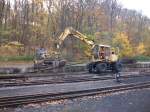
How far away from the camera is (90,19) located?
74.2m

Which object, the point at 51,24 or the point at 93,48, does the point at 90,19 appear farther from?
the point at 93,48

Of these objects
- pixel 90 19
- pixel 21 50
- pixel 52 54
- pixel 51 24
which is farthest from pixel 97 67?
pixel 90 19

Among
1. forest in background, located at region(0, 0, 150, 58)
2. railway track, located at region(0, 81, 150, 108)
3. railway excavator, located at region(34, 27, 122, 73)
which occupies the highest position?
forest in background, located at region(0, 0, 150, 58)

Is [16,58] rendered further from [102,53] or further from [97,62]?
[102,53]

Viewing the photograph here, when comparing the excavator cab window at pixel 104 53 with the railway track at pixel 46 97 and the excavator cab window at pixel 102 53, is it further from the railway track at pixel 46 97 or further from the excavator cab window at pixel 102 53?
the railway track at pixel 46 97

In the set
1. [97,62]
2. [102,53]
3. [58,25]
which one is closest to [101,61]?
[97,62]

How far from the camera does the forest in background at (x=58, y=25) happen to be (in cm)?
6012

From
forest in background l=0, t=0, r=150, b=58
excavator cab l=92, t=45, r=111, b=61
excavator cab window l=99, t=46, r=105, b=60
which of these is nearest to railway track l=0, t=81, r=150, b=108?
excavator cab l=92, t=45, r=111, b=61

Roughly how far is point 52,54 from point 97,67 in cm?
586

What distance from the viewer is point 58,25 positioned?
6869cm

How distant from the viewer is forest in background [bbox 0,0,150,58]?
197 ft

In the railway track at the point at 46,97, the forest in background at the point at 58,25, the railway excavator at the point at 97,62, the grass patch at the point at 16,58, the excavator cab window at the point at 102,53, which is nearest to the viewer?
the railway track at the point at 46,97

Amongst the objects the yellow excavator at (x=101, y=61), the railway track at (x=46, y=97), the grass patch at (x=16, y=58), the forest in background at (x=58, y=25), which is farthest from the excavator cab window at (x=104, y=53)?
the railway track at (x=46, y=97)

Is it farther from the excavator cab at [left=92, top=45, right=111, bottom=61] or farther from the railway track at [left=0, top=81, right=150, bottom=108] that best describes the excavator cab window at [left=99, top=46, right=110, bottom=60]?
the railway track at [left=0, top=81, right=150, bottom=108]
